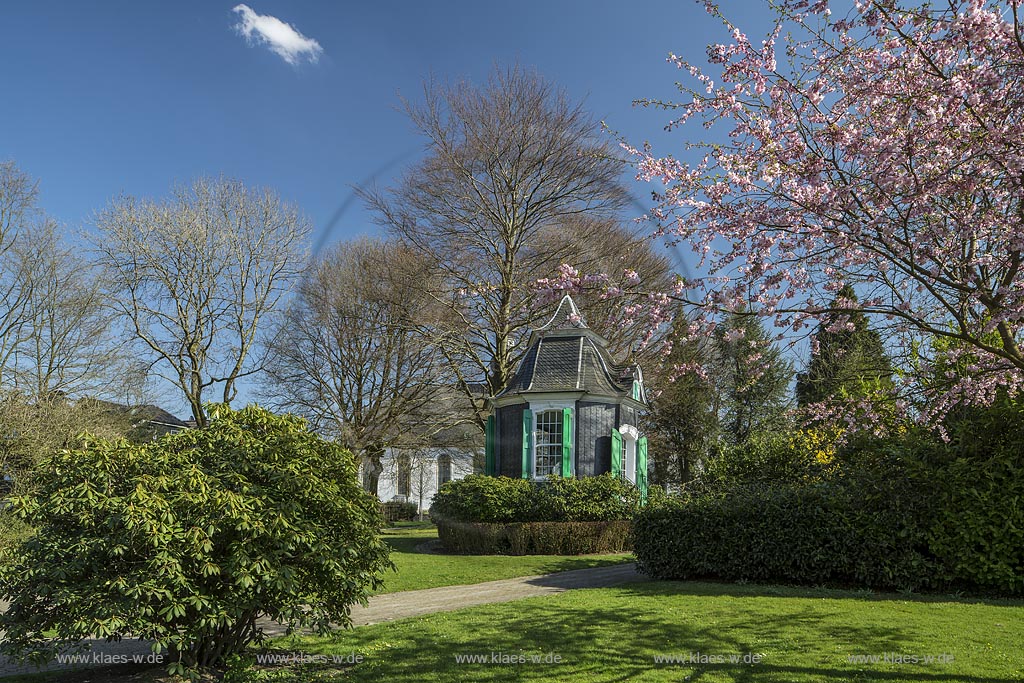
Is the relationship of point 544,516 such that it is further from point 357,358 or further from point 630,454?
point 357,358

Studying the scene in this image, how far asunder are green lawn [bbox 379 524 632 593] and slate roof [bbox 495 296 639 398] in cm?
472

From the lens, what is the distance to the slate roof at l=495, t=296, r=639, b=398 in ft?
61.7

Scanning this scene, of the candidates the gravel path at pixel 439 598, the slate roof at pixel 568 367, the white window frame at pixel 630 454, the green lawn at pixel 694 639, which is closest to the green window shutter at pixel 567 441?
the slate roof at pixel 568 367

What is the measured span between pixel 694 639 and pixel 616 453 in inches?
467

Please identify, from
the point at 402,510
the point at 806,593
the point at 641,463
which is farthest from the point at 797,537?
the point at 402,510

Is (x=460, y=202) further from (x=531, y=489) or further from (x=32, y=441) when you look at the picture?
(x=32, y=441)

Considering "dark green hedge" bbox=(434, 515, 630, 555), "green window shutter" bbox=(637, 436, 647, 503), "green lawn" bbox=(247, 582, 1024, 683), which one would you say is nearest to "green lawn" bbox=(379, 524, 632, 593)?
"dark green hedge" bbox=(434, 515, 630, 555)

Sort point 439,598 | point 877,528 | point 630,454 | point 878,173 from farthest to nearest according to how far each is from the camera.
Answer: point 630,454
point 439,598
point 877,528
point 878,173

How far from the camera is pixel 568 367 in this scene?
19125 millimetres

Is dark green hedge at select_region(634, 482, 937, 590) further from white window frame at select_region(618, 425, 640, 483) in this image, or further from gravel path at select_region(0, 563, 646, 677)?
white window frame at select_region(618, 425, 640, 483)

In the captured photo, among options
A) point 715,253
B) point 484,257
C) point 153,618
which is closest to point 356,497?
point 153,618

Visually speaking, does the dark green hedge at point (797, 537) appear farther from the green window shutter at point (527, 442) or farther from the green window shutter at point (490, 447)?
the green window shutter at point (490, 447)

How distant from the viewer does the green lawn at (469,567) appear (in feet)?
38.0

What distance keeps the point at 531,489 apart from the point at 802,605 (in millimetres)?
9042
